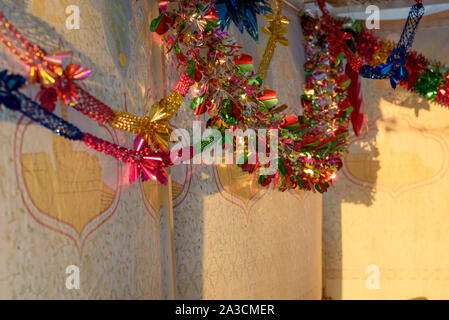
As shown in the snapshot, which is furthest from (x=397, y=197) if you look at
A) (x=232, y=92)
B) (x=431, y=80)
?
(x=232, y=92)

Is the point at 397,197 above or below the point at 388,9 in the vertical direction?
below

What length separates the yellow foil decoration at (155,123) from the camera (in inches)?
35.3

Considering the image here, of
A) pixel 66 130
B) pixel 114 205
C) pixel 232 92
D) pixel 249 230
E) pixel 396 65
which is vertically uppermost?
pixel 396 65

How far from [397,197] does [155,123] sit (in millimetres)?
1445

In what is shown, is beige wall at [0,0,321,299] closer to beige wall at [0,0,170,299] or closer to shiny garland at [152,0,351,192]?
beige wall at [0,0,170,299]

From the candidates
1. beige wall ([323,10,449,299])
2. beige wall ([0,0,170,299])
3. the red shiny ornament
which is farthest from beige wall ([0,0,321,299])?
beige wall ([323,10,449,299])

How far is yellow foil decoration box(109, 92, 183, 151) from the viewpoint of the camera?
0.90 m

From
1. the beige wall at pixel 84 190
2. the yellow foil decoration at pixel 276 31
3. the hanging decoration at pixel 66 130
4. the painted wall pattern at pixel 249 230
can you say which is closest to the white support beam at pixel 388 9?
the painted wall pattern at pixel 249 230

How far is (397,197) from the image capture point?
2045mm

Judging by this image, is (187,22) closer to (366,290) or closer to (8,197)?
(8,197)

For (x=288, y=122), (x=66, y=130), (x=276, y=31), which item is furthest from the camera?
(x=276, y=31)

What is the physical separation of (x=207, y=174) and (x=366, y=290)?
1.22 meters

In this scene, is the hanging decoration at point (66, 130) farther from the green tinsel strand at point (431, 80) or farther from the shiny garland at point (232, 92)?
the green tinsel strand at point (431, 80)

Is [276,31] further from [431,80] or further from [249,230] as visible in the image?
[431,80]
